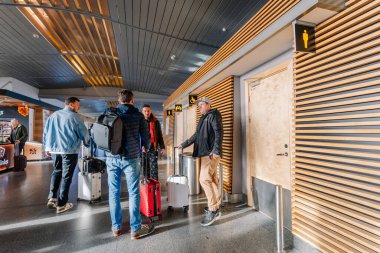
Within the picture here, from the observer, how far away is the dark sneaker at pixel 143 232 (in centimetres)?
264

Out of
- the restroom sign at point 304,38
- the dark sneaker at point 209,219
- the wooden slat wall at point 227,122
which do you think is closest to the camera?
the restroom sign at point 304,38

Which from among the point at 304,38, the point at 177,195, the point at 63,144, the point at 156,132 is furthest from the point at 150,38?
the point at 304,38

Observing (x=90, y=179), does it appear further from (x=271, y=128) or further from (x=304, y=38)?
(x=304, y=38)

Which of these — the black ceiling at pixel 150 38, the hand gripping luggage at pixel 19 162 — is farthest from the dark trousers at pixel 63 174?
the hand gripping luggage at pixel 19 162

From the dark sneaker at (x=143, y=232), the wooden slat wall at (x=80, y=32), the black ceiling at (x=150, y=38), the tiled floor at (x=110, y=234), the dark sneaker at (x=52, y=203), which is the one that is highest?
the wooden slat wall at (x=80, y=32)

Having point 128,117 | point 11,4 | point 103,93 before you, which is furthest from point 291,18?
point 103,93

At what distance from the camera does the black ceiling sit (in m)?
4.00

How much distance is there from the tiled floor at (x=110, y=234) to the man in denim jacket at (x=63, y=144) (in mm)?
323

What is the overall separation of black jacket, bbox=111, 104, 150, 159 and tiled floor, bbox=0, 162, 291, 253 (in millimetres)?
1083

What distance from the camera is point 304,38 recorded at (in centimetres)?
217

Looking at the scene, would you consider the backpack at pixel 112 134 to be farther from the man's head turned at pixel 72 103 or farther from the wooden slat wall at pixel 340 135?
the wooden slat wall at pixel 340 135

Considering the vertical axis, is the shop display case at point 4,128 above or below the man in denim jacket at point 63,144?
above

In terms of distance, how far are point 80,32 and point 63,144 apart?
3875 mm

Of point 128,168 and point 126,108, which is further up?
point 126,108
